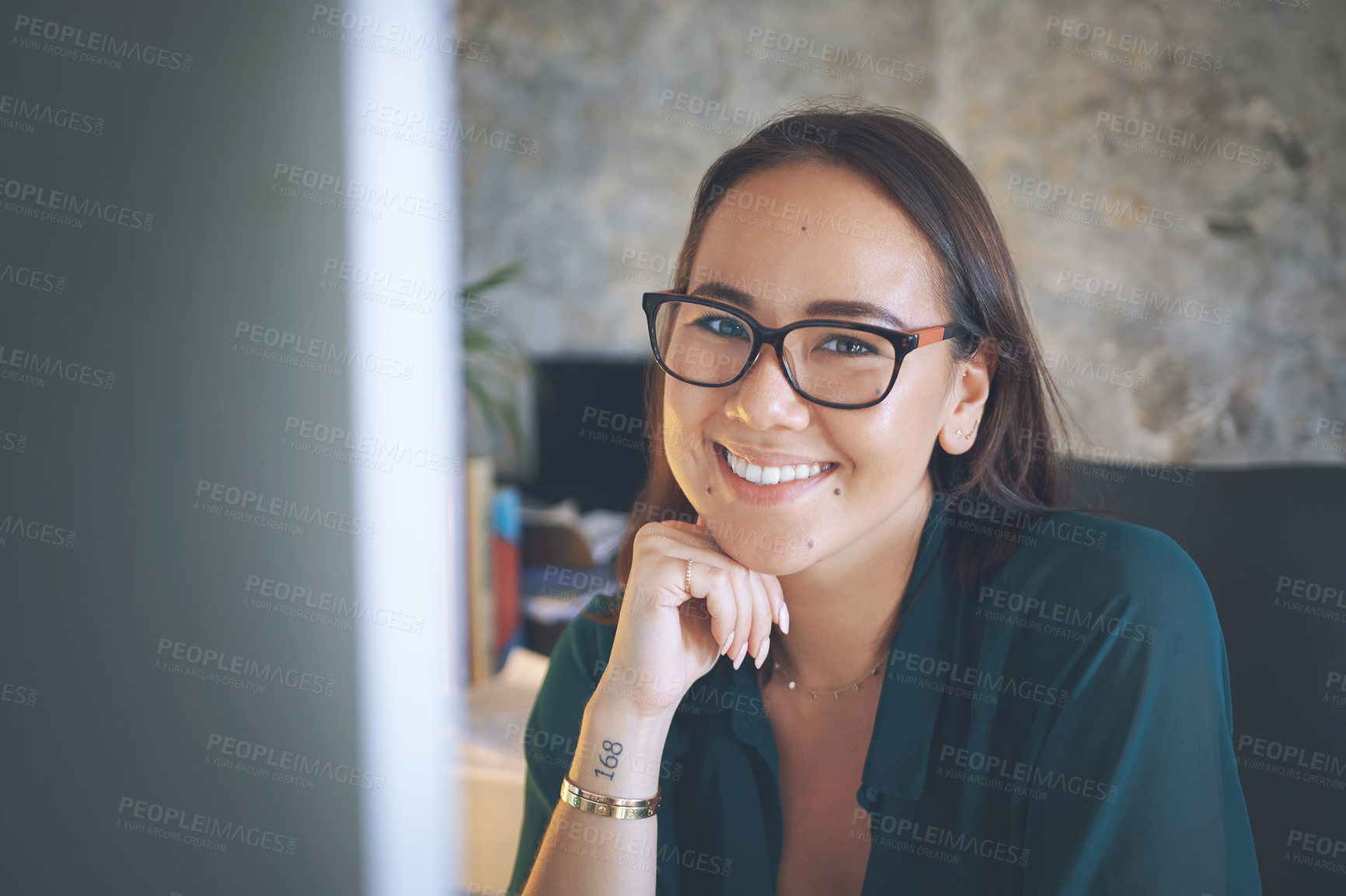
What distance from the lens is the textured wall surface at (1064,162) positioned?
8.84ft

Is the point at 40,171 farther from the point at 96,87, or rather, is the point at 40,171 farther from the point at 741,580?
the point at 741,580

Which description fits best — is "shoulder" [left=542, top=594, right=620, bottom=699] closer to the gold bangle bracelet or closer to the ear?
the gold bangle bracelet

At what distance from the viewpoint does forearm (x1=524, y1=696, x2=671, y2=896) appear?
96 centimetres

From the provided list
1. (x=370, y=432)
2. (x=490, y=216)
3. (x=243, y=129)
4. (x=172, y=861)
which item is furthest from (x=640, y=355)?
(x=172, y=861)

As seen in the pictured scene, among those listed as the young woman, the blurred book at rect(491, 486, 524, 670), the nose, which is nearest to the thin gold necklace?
the young woman

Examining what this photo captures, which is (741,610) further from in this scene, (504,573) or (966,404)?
(504,573)

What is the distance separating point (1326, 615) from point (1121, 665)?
301 millimetres

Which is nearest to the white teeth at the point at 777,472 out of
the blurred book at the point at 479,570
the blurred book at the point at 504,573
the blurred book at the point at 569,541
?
the blurred book at the point at 479,570

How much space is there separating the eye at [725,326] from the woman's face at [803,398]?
0.02 meters

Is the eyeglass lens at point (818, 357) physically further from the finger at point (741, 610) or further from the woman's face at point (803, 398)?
the finger at point (741, 610)

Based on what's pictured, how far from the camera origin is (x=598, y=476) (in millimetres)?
3207

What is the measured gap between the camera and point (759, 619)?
1.01m

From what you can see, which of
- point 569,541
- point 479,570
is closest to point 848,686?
point 479,570

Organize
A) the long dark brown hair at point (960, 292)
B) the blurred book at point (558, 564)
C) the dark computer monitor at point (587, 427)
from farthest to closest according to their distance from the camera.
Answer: the dark computer monitor at point (587, 427) → the blurred book at point (558, 564) → the long dark brown hair at point (960, 292)
